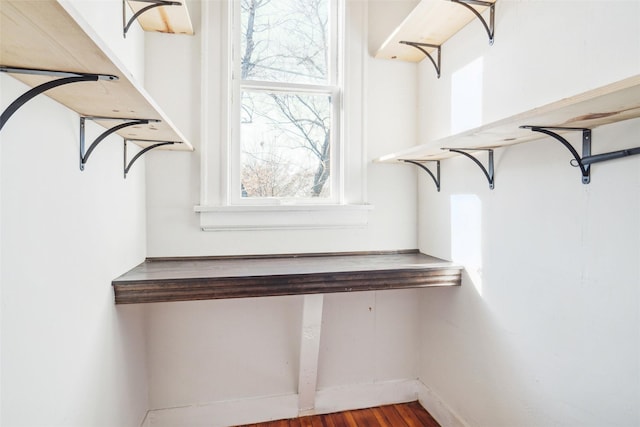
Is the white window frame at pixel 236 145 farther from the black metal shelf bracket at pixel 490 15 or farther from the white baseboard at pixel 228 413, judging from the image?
the white baseboard at pixel 228 413

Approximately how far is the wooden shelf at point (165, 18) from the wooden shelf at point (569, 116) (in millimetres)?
1253

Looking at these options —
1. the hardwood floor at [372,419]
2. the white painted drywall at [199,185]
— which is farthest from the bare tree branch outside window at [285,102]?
the hardwood floor at [372,419]

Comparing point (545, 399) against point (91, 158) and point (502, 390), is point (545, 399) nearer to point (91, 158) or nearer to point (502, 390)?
point (502, 390)

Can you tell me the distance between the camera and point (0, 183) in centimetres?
72

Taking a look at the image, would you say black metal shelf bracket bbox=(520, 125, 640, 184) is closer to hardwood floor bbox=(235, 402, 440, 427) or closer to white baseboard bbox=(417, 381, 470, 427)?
white baseboard bbox=(417, 381, 470, 427)

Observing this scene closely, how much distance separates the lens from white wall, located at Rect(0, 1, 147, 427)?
76 centimetres

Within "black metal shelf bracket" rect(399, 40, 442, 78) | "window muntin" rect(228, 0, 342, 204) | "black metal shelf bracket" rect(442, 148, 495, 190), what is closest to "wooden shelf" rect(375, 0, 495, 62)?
"black metal shelf bracket" rect(399, 40, 442, 78)

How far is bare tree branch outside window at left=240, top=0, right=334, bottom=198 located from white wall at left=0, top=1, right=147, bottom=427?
0.66m

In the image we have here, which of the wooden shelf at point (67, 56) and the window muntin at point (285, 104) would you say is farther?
the window muntin at point (285, 104)

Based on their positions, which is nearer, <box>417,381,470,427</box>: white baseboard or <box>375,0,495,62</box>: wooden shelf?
<box>375,0,495,62</box>: wooden shelf

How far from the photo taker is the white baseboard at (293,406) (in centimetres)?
177

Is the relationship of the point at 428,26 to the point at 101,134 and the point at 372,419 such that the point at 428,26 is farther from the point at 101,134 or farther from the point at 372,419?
the point at 372,419

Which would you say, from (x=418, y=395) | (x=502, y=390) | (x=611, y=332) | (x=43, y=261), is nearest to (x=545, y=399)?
(x=502, y=390)

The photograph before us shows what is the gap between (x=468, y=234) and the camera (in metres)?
1.61
